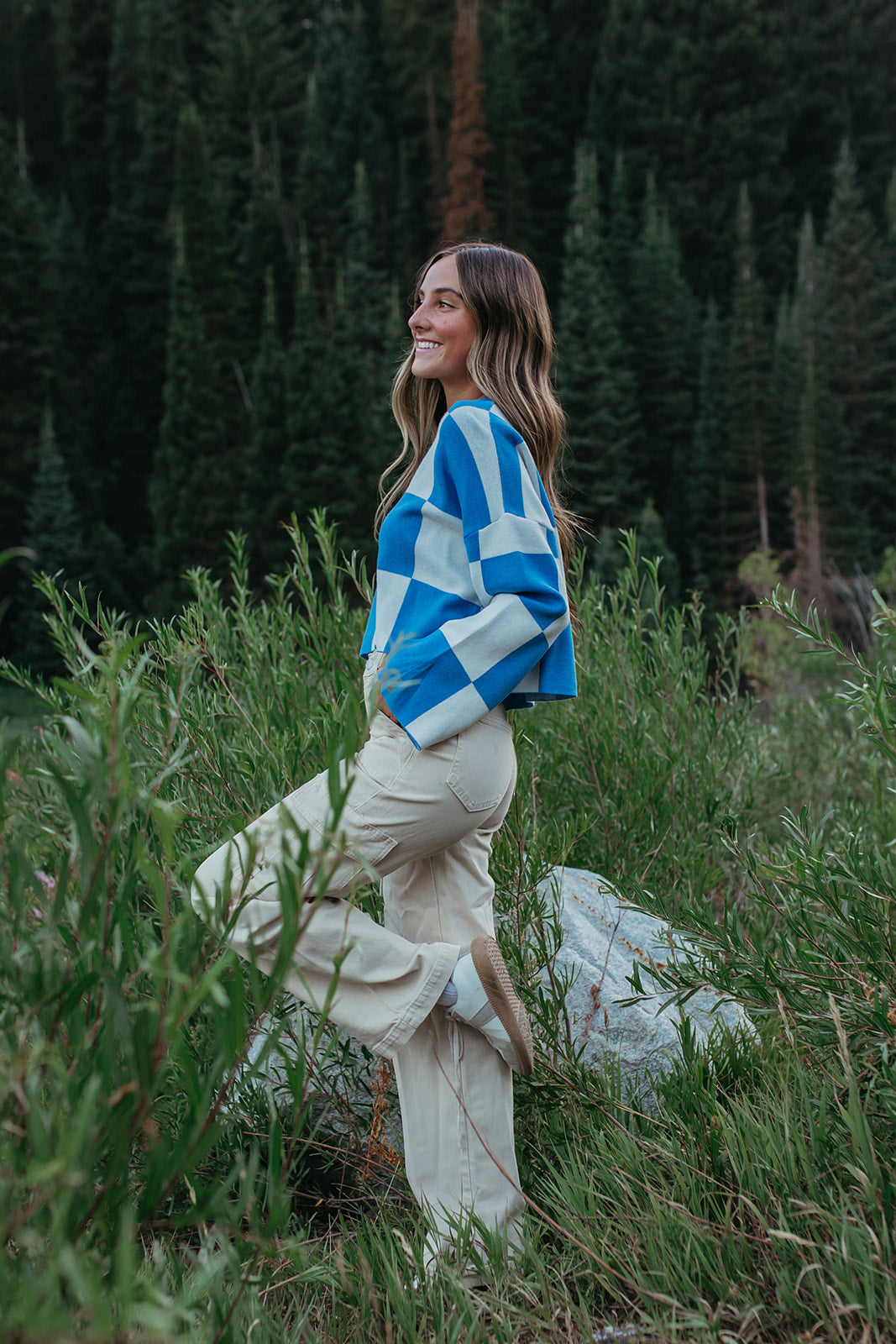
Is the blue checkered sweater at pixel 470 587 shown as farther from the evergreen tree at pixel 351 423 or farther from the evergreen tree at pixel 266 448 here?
the evergreen tree at pixel 266 448

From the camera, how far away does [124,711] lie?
1107 millimetres

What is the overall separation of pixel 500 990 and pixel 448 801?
1.16ft

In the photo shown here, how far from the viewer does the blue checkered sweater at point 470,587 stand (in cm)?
206

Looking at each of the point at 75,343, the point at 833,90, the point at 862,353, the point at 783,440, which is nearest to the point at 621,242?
the point at 862,353

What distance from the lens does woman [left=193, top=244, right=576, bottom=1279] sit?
2061 millimetres

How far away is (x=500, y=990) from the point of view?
6.81 ft

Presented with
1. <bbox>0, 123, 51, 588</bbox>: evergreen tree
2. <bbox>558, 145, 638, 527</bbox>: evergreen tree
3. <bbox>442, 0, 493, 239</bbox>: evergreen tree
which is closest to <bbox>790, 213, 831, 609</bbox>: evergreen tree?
<bbox>558, 145, 638, 527</bbox>: evergreen tree

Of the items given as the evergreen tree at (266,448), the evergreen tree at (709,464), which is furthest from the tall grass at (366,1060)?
the evergreen tree at (709,464)

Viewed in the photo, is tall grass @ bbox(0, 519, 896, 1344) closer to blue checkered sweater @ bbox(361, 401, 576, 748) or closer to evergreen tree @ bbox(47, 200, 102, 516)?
blue checkered sweater @ bbox(361, 401, 576, 748)

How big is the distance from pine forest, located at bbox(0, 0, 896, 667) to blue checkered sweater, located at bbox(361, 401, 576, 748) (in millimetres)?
24229

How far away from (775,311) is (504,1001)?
140ft

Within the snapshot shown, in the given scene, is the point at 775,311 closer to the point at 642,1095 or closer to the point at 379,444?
the point at 379,444

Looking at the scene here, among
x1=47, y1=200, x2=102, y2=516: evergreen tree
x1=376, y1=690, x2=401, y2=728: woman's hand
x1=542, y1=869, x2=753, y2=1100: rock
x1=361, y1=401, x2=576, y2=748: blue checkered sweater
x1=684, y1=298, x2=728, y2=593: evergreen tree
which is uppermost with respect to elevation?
x1=361, y1=401, x2=576, y2=748: blue checkered sweater

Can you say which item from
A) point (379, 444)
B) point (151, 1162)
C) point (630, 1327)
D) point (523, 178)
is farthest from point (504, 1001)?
point (523, 178)
